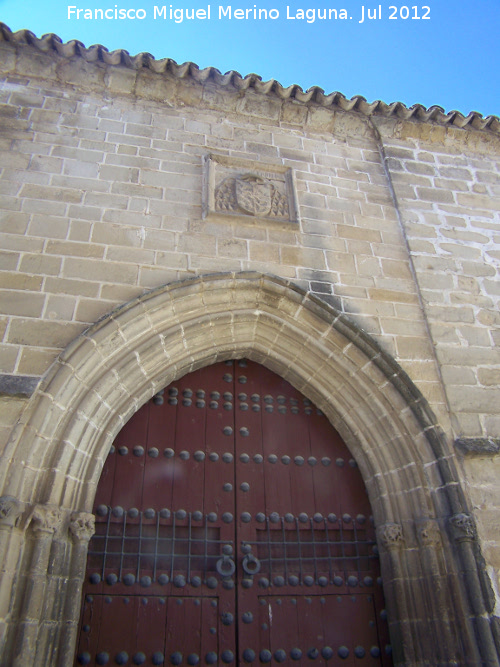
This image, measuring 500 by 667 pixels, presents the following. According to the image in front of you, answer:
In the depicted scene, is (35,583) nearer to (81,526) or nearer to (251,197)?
(81,526)

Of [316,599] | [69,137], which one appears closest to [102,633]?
[316,599]

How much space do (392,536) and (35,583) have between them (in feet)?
6.54

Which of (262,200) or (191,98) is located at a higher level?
(191,98)

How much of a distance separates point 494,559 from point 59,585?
2390 millimetres

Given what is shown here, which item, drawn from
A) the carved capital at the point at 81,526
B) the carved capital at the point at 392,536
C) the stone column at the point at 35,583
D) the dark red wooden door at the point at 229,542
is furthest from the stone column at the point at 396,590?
the stone column at the point at 35,583

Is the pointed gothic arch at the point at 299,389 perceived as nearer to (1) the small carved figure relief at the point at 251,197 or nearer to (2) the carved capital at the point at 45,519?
(2) the carved capital at the point at 45,519

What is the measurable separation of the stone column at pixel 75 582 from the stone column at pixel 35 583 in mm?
106

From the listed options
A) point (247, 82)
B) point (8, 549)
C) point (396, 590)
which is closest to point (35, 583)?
point (8, 549)

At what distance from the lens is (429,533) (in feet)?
9.68

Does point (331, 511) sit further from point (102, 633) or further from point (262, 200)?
point (262, 200)

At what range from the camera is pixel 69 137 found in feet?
13.0

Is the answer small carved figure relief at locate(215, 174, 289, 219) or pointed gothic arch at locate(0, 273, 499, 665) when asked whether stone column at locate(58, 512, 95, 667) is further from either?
small carved figure relief at locate(215, 174, 289, 219)

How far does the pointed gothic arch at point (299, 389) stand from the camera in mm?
2490

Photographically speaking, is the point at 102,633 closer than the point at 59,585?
No
